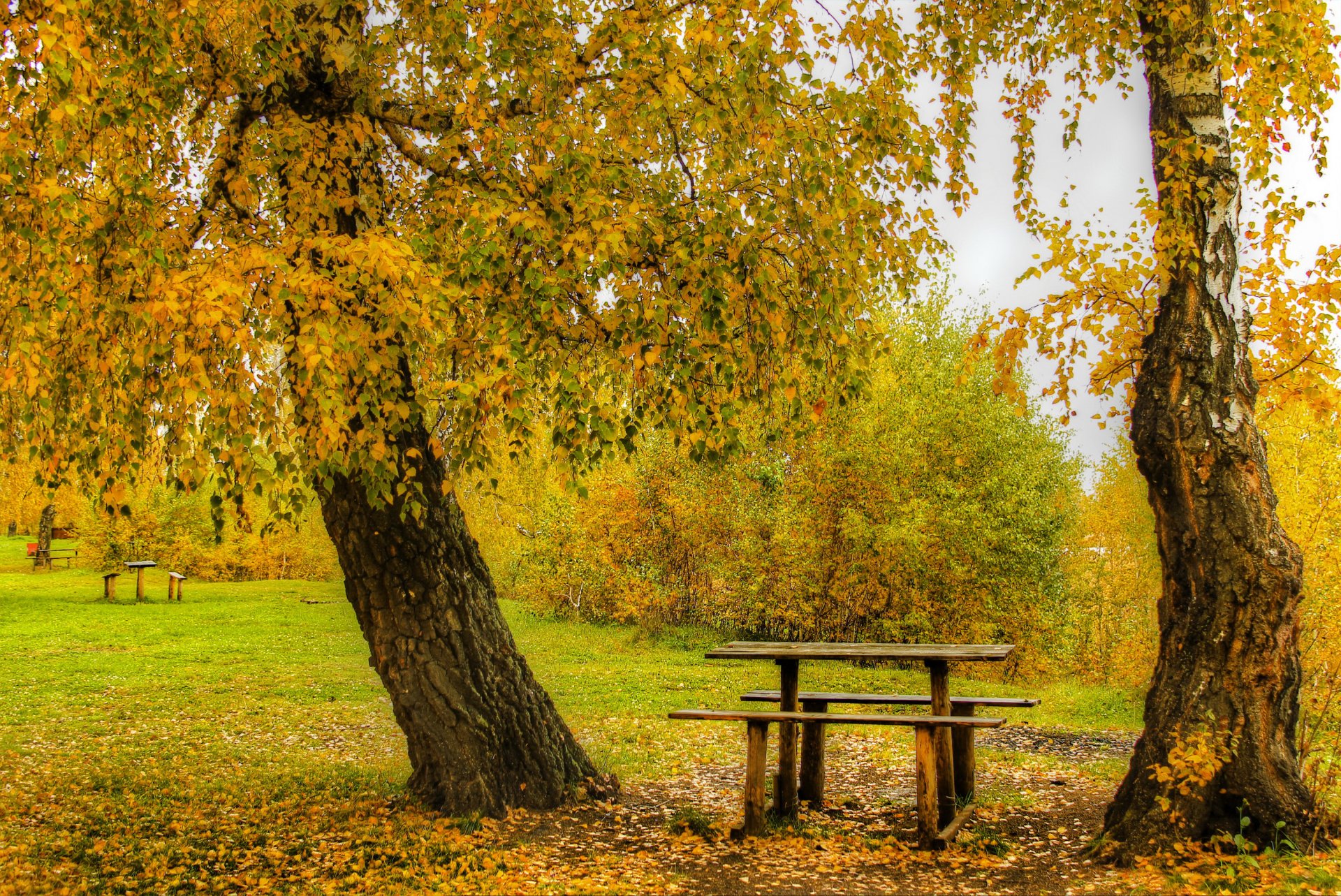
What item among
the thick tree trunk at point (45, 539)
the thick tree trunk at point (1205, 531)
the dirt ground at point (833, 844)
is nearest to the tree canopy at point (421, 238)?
the thick tree trunk at point (1205, 531)

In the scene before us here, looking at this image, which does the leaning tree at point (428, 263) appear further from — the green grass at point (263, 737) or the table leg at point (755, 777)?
the table leg at point (755, 777)

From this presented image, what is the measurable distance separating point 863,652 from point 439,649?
116 inches

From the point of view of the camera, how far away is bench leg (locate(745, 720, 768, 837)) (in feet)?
20.3

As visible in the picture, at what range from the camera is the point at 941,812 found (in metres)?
6.38

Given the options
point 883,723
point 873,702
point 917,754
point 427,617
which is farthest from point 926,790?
point 427,617

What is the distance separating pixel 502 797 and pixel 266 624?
59.5 feet

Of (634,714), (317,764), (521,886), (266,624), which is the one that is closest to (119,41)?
(521,886)

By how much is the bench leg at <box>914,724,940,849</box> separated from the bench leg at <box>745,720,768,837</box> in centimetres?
99

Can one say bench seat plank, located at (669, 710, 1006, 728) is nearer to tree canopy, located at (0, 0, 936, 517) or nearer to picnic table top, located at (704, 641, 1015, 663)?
picnic table top, located at (704, 641, 1015, 663)

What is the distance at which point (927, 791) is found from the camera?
596 cm

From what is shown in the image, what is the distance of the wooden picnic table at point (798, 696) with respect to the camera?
621 centimetres

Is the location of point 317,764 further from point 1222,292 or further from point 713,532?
point 713,532

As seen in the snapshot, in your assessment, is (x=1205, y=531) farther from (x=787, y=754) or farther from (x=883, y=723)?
(x=787, y=754)

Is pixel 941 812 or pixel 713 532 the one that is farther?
pixel 713 532
